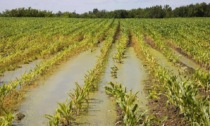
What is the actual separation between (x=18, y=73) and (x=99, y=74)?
264cm

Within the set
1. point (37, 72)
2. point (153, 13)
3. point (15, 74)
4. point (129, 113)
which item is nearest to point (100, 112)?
point (129, 113)

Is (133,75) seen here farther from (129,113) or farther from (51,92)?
(129,113)

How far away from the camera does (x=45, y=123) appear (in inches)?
258

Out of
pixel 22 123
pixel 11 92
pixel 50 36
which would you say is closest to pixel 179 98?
pixel 22 123

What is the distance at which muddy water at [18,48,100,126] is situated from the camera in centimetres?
698

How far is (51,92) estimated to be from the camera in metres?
8.80

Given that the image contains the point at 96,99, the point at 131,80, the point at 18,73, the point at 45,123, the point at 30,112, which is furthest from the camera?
the point at 18,73

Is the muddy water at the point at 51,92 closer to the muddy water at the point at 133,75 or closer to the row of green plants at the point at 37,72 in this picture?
the row of green plants at the point at 37,72

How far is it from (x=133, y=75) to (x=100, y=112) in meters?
3.83

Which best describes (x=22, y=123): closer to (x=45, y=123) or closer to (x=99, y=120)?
(x=45, y=123)

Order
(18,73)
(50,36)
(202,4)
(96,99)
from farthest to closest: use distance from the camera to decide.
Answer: (202,4) → (50,36) → (18,73) → (96,99)

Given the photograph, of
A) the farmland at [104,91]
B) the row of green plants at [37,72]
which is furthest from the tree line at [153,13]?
the farmland at [104,91]

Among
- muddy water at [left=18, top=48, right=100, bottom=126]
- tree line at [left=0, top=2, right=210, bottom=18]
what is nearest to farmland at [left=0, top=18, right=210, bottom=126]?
muddy water at [left=18, top=48, right=100, bottom=126]

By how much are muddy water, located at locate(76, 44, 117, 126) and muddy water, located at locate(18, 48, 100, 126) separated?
76 centimetres
